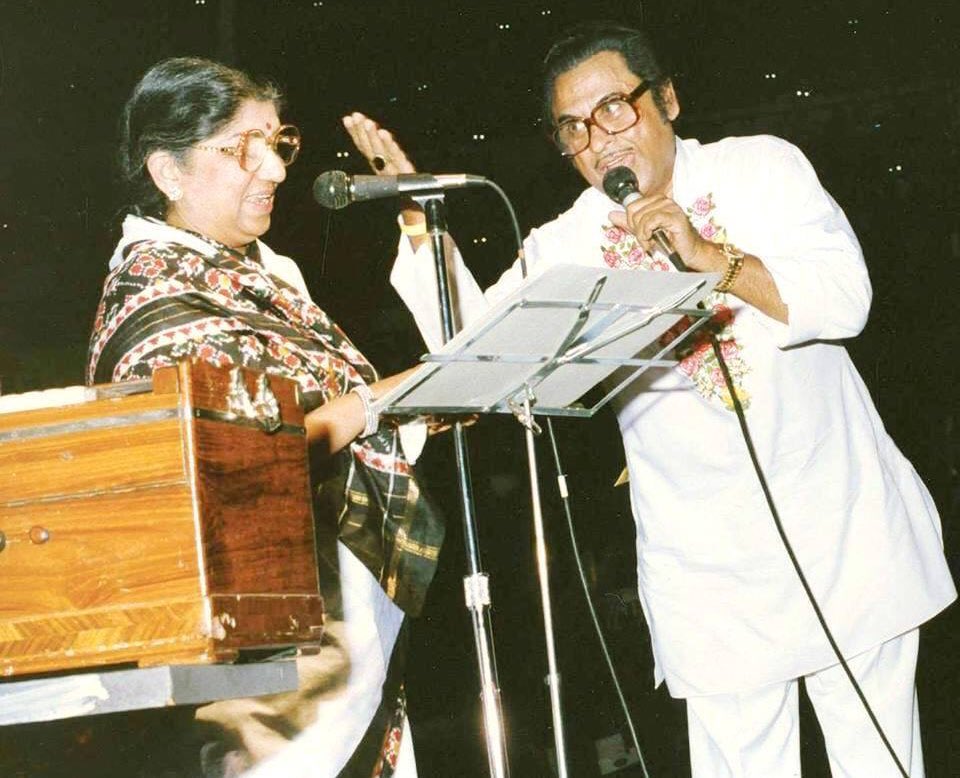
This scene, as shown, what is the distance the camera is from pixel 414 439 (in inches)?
93.0

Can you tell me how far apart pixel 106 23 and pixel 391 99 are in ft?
4.01

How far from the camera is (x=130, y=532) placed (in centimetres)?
132

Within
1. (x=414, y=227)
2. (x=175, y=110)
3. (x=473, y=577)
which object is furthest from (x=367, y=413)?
(x=175, y=110)

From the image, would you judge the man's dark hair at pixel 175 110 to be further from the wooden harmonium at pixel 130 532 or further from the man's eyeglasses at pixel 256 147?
the wooden harmonium at pixel 130 532

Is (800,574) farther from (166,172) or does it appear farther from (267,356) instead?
(166,172)

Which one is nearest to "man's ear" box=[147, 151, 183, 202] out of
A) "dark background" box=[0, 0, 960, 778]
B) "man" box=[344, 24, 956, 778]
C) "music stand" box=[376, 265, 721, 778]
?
"man" box=[344, 24, 956, 778]

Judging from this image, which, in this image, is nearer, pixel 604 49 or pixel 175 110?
pixel 175 110

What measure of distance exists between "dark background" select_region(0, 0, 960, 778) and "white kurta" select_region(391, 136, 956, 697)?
5.04 ft

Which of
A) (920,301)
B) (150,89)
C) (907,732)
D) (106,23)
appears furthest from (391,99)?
(907,732)

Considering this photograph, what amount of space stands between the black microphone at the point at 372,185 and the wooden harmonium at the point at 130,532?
753 mm

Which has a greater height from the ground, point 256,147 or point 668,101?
point 668,101

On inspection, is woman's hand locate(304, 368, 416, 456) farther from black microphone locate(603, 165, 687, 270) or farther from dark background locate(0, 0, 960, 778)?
dark background locate(0, 0, 960, 778)

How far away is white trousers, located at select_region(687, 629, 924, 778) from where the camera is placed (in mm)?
2402

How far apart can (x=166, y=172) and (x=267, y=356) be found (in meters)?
0.58
